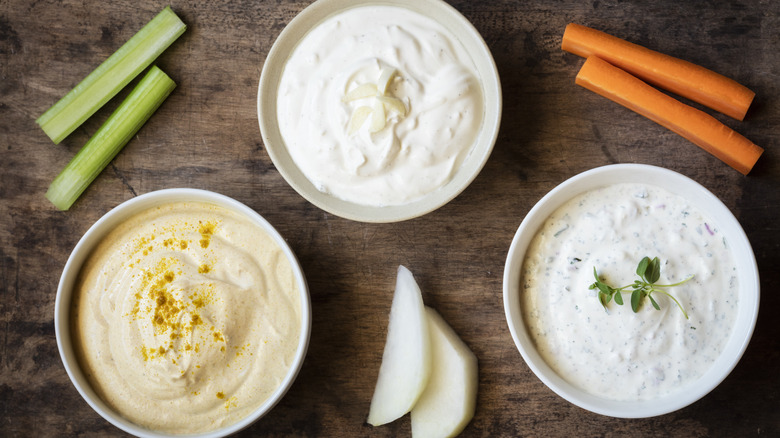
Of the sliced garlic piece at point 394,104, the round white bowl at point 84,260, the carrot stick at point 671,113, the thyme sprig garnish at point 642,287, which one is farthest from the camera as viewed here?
the carrot stick at point 671,113

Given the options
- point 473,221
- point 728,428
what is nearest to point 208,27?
point 473,221

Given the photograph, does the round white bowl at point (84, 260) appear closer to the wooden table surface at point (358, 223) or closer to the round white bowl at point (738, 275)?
the wooden table surface at point (358, 223)

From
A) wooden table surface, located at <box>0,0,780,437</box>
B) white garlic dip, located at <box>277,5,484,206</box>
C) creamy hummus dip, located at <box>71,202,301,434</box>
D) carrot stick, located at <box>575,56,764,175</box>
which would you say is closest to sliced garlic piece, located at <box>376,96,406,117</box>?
white garlic dip, located at <box>277,5,484,206</box>

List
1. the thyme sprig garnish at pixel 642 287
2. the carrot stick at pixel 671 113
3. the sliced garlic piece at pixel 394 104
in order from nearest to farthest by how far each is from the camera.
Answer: the thyme sprig garnish at pixel 642 287, the sliced garlic piece at pixel 394 104, the carrot stick at pixel 671 113

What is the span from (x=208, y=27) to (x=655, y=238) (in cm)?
203

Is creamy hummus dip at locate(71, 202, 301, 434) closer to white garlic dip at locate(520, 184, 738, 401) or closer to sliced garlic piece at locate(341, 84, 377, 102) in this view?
sliced garlic piece at locate(341, 84, 377, 102)

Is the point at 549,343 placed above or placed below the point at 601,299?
below

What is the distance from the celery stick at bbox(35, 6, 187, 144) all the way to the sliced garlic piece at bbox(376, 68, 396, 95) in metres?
0.98

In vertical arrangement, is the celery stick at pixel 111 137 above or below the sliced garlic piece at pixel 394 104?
below

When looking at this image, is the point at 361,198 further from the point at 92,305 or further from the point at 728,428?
the point at 728,428

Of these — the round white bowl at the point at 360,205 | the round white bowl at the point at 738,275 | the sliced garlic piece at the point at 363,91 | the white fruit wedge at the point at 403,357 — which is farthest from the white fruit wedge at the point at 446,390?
the sliced garlic piece at the point at 363,91

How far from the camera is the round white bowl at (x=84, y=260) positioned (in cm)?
234

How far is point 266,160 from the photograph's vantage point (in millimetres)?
2674

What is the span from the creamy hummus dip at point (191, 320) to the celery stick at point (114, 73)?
0.63 metres
